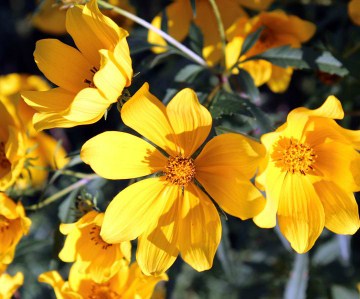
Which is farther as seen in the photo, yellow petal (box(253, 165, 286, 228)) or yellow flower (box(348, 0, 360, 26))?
yellow flower (box(348, 0, 360, 26))

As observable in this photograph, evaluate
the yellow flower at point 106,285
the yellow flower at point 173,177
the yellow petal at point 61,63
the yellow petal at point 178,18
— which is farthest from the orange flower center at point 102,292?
the yellow petal at point 178,18

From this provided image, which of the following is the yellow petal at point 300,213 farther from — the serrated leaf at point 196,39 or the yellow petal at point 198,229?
the serrated leaf at point 196,39

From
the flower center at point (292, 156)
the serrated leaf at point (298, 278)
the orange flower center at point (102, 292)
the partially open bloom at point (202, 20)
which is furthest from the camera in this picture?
the serrated leaf at point (298, 278)

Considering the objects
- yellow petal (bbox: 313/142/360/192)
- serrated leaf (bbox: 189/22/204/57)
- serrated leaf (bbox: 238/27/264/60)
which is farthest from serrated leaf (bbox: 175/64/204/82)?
yellow petal (bbox: 313/142/360/192)

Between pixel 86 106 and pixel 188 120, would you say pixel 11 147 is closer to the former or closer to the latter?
pixel 86 106

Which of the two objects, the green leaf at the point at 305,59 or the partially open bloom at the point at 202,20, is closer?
the green leaf at the point at 305,59

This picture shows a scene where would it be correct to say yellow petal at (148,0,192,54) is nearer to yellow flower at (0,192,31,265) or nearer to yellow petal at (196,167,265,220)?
yellow petal at (196,167,265,220)
